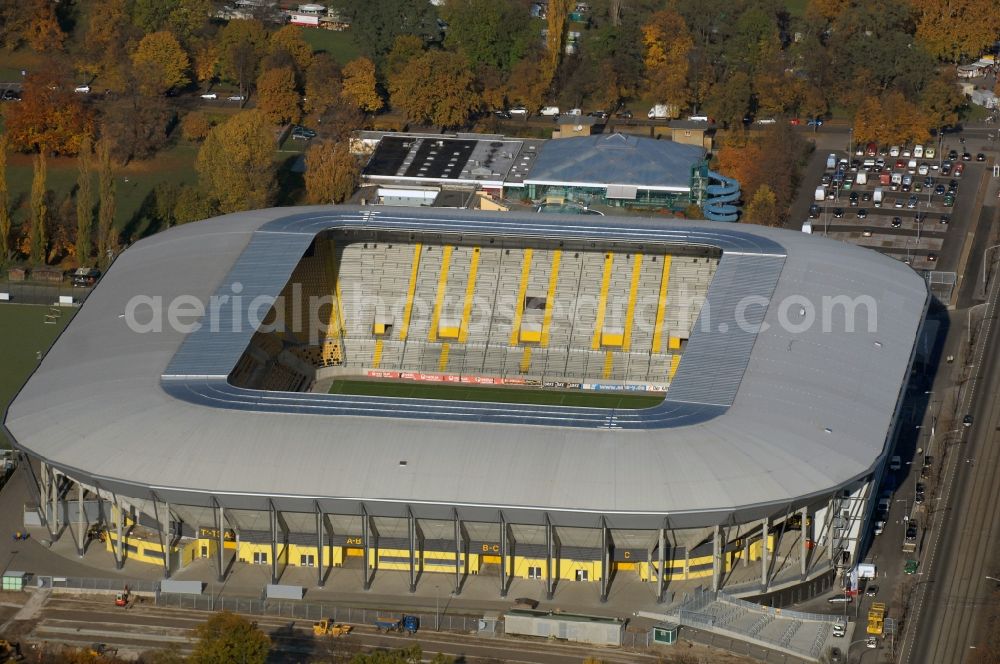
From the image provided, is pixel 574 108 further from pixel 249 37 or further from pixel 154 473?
pixel 154 473

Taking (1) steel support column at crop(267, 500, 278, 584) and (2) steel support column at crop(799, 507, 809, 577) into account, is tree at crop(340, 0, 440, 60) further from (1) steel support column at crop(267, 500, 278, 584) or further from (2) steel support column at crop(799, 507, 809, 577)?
(2) steel support column at crop(799, 507, 809, 577)

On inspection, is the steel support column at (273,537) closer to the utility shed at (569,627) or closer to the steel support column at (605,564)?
the utility shed at (569,627)

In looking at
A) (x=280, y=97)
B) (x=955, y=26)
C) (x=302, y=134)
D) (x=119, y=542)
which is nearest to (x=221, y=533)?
(x=119, y=542)

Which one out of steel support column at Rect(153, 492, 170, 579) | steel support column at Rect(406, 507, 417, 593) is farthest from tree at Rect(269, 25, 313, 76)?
steel support column at Rect(406, 507, 417, 593)

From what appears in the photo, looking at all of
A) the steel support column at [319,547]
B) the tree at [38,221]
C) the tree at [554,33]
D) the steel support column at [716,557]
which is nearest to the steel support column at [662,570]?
the steel support column at [716,557]

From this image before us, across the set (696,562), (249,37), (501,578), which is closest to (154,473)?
(501,578)

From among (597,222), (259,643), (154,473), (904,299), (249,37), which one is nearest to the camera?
(259,643)

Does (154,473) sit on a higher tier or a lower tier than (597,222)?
lower
